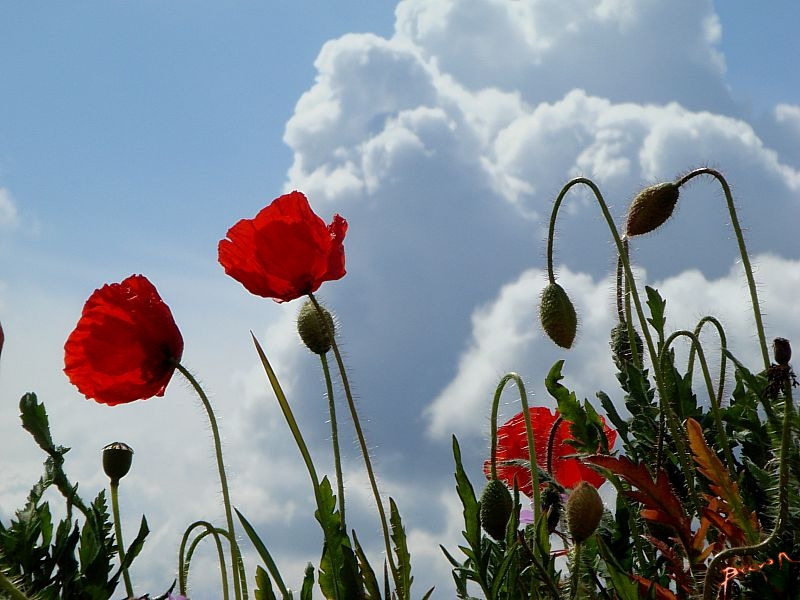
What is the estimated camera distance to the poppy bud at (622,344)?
1897mm

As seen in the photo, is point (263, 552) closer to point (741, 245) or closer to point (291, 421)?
point (291, 421)

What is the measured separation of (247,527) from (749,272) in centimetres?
103

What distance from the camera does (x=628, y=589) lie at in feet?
4.13

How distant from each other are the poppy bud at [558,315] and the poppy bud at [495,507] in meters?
0.42

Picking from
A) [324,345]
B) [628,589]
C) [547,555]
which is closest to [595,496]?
[628,589]

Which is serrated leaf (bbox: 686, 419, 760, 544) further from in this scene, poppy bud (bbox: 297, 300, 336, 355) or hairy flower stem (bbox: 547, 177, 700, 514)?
poppy bud (bbox: 297, 300, 336, 355)

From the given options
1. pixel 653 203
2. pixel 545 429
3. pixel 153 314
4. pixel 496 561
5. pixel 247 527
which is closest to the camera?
pixel 247 527

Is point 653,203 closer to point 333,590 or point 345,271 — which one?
point 345,271

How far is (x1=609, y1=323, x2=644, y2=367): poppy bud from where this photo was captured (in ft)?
6.23

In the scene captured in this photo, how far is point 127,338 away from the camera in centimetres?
165

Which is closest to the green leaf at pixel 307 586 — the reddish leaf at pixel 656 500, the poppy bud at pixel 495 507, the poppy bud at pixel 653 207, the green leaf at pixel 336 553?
the green leaf at pixel 336 553

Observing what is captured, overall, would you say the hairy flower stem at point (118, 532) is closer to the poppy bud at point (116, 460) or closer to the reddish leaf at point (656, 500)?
the poppy bud at point (116, 460)

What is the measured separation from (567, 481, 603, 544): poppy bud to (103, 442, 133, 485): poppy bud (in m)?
0.76

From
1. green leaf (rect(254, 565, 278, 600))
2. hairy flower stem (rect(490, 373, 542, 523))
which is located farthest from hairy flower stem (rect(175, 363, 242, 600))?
hairy flower stem (rect(490, 373, 542, 523))
